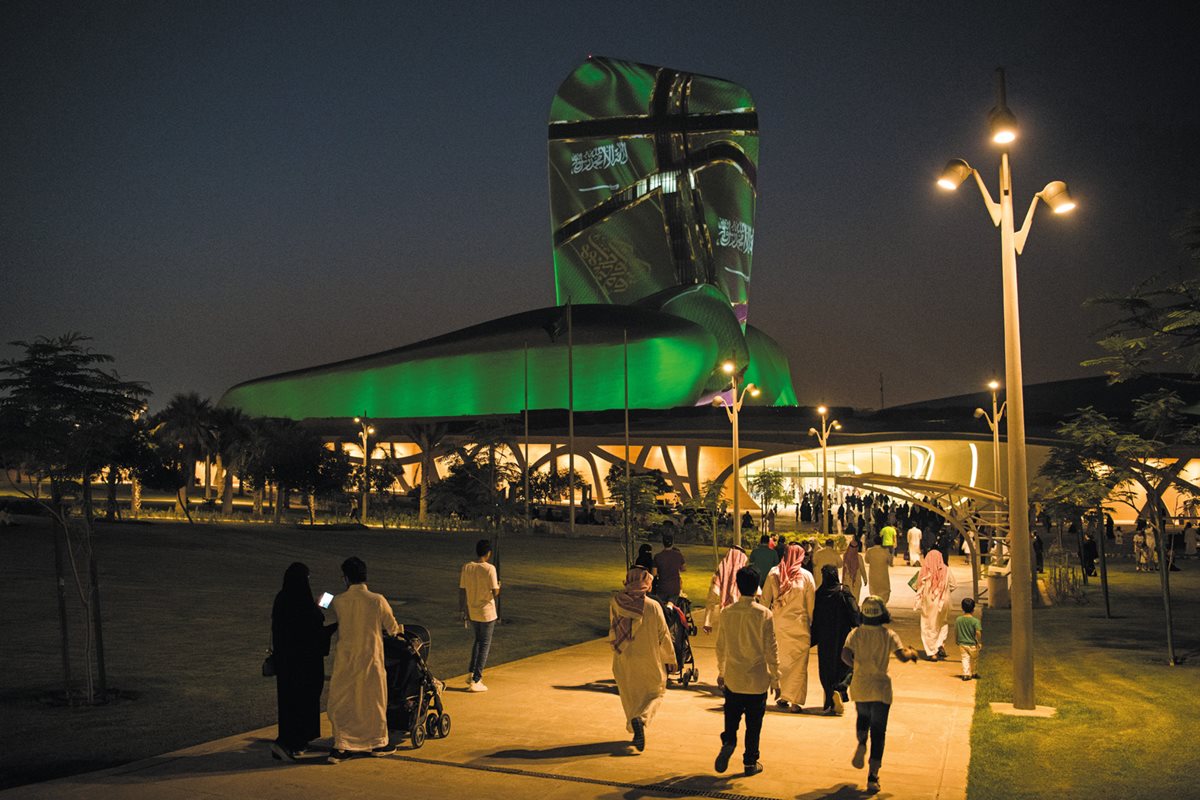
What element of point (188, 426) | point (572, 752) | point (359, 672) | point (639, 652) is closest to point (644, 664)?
point (639, 652)

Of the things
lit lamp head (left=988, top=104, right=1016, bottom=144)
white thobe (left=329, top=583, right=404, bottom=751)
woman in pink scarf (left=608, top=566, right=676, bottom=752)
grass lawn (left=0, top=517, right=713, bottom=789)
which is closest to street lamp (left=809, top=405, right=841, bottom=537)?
grass lawn (left=0, top=517, right=713, bottom=789)

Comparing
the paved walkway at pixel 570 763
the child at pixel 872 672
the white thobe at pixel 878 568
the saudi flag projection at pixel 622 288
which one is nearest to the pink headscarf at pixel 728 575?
the paved walkway at pixel 570 763

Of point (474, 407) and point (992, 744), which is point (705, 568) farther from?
point (474, 407)

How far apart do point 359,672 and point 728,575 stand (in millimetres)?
4666

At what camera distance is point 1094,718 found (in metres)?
10.1

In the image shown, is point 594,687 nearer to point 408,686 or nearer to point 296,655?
point 408,686

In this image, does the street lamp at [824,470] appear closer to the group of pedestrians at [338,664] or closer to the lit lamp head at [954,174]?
the lit lamp head at [954,174]

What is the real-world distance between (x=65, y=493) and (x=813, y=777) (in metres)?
7.49

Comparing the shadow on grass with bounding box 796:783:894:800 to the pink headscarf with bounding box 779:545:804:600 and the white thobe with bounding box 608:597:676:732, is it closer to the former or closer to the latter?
the white thobe with bounding box 608:597:676:732

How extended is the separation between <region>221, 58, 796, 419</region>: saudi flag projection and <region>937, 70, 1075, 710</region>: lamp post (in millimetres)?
65478

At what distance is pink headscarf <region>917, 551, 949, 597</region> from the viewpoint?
13688mm

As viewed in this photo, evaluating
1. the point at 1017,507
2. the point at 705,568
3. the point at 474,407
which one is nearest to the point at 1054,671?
the point at 1017,507

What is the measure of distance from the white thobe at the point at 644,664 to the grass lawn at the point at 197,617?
3231mm

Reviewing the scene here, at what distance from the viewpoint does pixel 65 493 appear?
11.0 metres
